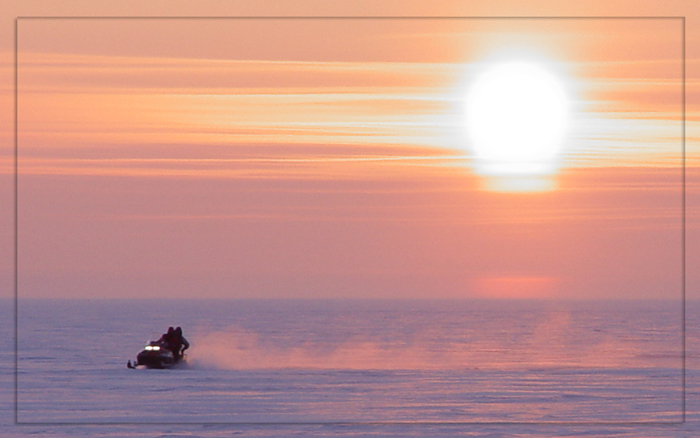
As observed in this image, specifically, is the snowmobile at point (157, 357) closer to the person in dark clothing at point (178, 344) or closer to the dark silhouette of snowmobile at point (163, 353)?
the dark silhouette of snowmobile at point (163, 353)

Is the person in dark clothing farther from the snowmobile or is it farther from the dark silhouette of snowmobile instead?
the snowmobile

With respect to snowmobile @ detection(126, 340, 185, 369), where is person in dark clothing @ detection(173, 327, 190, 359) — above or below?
above

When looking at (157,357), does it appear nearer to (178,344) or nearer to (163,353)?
(163,353)

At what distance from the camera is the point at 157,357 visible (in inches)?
1361

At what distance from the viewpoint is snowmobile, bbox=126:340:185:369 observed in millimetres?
34375

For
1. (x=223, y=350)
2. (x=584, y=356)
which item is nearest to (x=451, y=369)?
(x=584, y=356)

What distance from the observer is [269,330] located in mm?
66188

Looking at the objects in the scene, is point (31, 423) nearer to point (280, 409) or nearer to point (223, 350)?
point (280, 409)

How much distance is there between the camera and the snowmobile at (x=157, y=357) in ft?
113

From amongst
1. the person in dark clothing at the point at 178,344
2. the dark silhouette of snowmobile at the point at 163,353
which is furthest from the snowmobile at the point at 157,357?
the person in dark clothing at the point at 178,344

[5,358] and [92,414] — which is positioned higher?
[5,358]

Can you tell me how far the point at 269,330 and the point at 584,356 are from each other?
2798 cm

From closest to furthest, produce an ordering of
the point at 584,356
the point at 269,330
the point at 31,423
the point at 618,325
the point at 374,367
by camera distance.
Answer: the point at 31,423
the point at 374,367
the point at 584,356
the point at 269,330
the point at 618,325

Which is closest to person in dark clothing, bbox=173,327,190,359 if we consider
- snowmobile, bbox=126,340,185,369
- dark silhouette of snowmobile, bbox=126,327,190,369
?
dark silhouette of snowmobile, bbox=126,327,190,369
